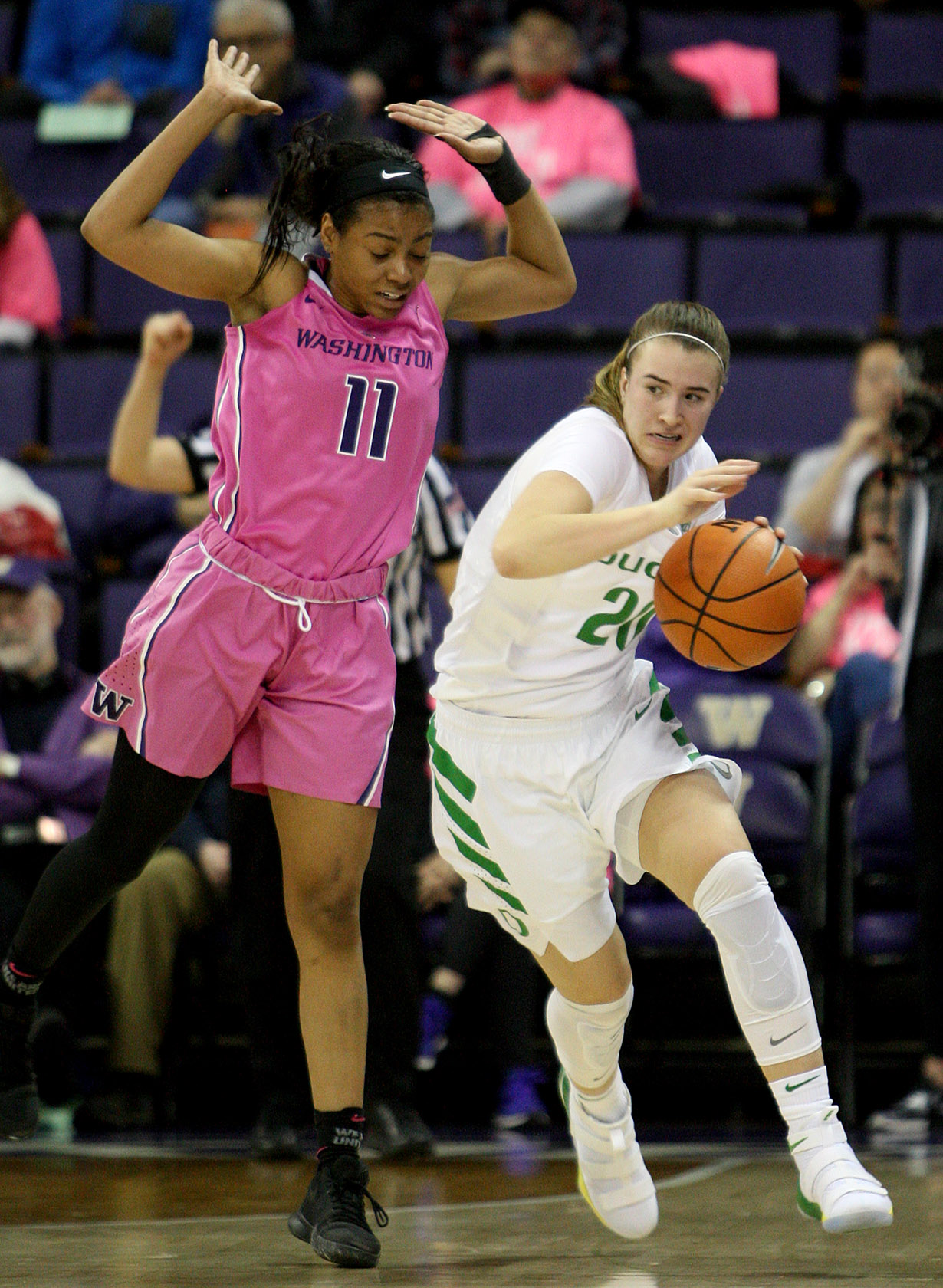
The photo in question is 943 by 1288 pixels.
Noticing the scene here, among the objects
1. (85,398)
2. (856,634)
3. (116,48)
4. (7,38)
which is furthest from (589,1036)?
(7,38)

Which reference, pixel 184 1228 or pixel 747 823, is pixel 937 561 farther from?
pixel 184 1228

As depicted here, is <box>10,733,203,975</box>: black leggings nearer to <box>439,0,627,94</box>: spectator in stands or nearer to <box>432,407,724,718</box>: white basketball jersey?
<box>432,407,724,718</box>: white basketball jersey

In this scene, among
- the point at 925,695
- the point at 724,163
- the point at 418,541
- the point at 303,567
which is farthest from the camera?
the point at 724,163

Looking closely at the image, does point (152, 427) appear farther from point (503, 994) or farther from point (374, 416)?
point (503, 994)

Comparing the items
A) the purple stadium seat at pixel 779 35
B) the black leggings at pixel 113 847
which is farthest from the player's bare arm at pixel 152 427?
the purple stadium seat at pixel 779 35

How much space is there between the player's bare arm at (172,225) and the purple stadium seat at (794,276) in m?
4.16

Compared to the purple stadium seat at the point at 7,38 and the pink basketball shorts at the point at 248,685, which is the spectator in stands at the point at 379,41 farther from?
the pink basketball shorts at the point at 248,685

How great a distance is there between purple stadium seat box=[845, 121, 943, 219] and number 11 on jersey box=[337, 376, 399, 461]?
199 inches

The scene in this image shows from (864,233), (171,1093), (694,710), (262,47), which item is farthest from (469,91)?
(171,1093)

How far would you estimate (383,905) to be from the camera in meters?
4.64

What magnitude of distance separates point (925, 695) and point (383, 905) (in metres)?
1.56

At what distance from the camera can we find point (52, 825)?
17.2 ft

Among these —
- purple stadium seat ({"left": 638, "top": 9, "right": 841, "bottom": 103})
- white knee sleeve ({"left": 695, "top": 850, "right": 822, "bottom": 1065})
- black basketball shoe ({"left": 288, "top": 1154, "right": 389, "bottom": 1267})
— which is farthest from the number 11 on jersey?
purple stadium seat ({"left": 638, "top": 9, "right": 841, "bottom": 103})

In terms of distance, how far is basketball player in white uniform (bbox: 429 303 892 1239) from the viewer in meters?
2.99
